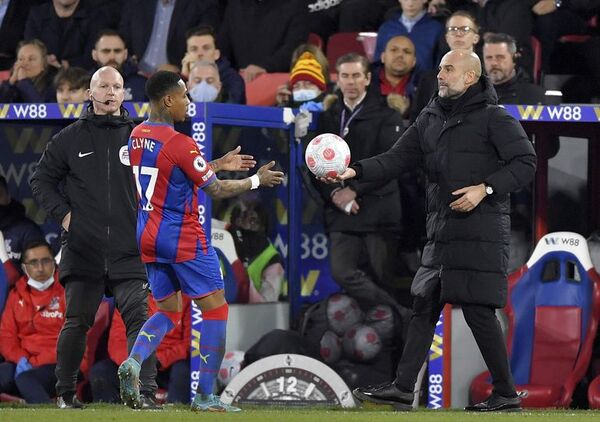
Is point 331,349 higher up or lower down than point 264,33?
lower down

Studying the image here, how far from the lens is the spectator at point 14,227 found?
11.6 m

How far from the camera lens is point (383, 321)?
10.7m

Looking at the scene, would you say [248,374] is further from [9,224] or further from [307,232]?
[9,224]

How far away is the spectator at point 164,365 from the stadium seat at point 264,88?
1.94 metres

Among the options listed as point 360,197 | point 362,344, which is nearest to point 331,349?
point 362,344

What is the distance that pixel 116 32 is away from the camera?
12.3 meters

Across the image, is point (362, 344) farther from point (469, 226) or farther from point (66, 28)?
point (66, 28)

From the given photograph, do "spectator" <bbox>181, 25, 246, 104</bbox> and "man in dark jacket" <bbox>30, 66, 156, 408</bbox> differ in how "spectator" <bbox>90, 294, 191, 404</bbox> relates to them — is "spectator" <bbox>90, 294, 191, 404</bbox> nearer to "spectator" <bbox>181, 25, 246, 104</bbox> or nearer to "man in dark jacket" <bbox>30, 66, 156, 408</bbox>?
"man in dark jacket" <bbox>30, 66, 156, 408</bbox>

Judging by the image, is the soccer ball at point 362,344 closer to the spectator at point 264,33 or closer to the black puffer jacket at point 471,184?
the black puffer jacket at point 471,184

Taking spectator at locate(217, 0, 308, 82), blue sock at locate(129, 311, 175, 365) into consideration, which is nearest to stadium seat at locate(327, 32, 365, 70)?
spectator at locate(217, 0, 308, 82)

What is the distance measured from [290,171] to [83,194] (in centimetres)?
247

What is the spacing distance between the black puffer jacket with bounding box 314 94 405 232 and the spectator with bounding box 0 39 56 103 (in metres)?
2.50

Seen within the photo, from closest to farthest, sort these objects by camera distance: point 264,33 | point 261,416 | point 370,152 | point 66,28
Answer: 1. point 261,416
2. point 370,152
3. point 264,33
4. point 66,28

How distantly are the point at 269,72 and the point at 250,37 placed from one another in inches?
15.0
